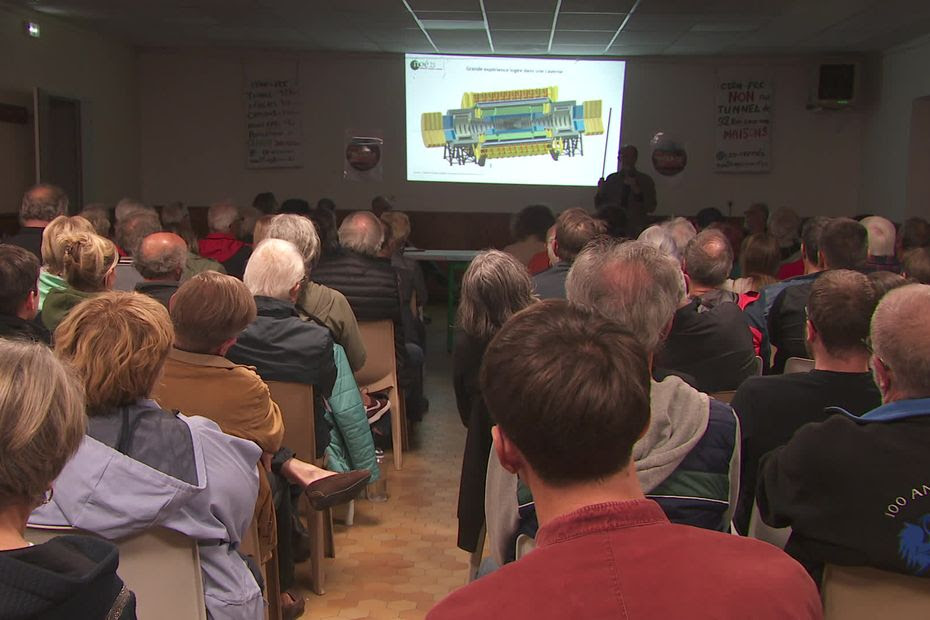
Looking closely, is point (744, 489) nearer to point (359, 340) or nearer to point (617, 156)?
point (359, 340)

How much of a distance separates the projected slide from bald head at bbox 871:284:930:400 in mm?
8072

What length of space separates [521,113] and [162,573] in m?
8.21

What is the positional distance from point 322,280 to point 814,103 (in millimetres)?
7397

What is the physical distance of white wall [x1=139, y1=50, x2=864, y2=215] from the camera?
1004 cm

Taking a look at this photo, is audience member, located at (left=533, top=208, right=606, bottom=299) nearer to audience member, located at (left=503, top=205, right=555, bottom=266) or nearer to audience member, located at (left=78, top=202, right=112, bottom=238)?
audience member, located at (left=503, top=205, right=555, bottom=266)

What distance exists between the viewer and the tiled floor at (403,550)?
310 centimetres

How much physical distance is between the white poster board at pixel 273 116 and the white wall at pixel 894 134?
6.23m

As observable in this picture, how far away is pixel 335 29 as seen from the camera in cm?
850

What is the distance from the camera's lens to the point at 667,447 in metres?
1.59

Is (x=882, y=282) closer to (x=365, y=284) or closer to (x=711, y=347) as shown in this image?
(x=711, y=347)

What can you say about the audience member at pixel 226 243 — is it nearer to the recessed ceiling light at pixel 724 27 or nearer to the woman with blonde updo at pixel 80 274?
the woman with blonde updo at pixel 80 274

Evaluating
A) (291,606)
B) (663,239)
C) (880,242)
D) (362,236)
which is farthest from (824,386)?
(880,242)

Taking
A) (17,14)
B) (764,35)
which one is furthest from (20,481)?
(764,35)

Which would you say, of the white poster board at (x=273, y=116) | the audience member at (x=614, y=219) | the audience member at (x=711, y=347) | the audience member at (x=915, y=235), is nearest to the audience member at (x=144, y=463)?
the audience member at (x=711, y=347)
